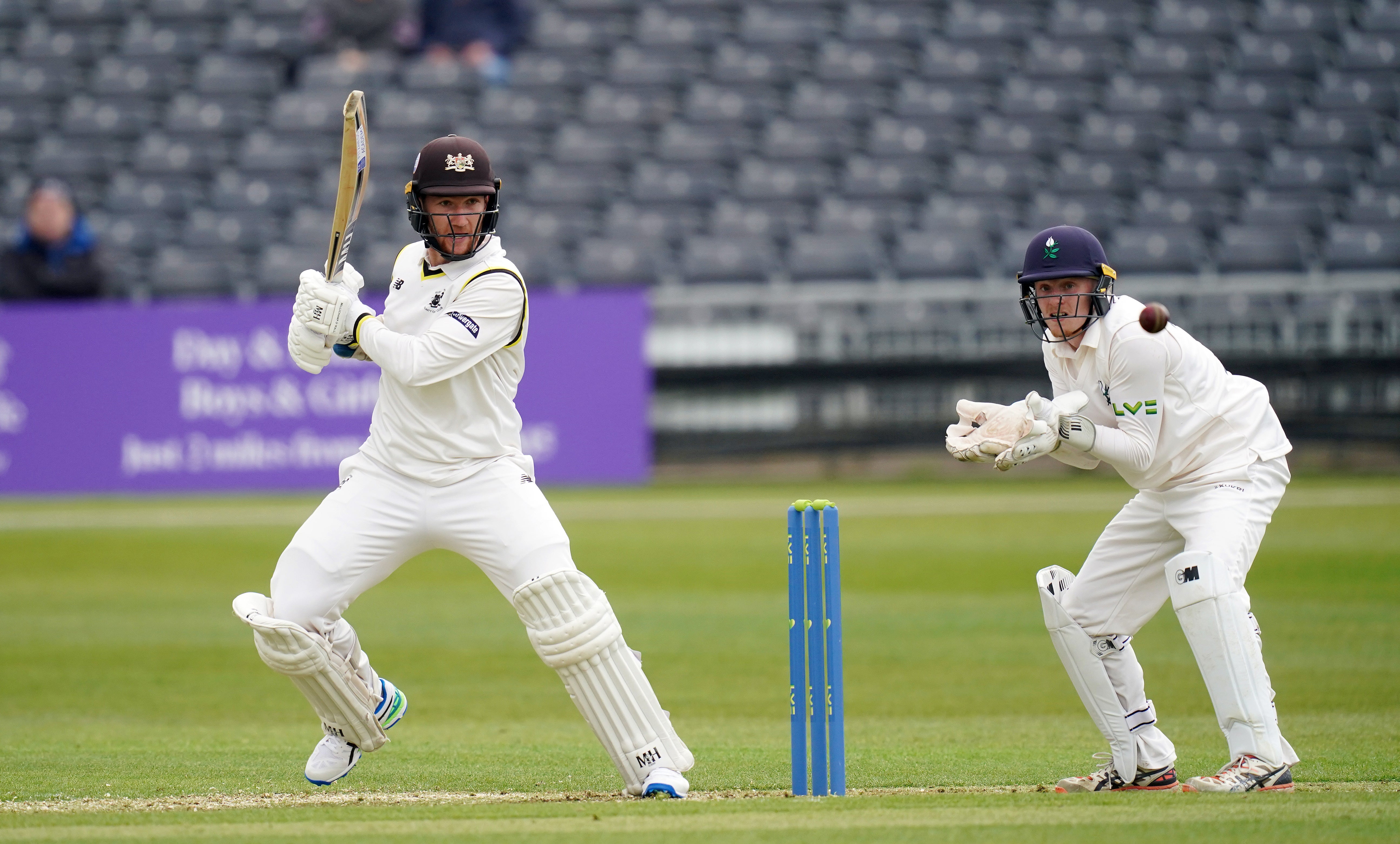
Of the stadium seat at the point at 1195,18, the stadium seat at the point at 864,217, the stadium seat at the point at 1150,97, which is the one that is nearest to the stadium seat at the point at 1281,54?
the stadium seat at the point at 1195,18

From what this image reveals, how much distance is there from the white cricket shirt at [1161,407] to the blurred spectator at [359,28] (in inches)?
700

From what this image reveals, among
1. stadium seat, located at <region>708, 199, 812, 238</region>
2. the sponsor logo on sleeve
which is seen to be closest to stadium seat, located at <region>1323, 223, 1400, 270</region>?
stadium seat, located at <region>708, 199, 812, 238</region>

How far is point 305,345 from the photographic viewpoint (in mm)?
5172

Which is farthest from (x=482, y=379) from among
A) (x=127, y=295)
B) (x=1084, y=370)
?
(x=127, y=295)

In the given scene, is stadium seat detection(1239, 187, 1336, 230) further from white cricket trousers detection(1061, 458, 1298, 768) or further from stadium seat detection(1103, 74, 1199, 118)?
white cricket trousers detection(1061, 458, 1298, 768)

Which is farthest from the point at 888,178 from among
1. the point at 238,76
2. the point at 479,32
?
the point at 238,76

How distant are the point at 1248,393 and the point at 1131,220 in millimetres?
14708

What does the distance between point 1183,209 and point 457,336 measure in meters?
16.3

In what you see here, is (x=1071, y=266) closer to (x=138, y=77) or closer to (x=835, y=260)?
(x=835, y=260)

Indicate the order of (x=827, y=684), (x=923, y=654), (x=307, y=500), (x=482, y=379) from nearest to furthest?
(x=827, y=684)
(x=482, y=379)
(x=923, y=654)
(x=307, y=500)

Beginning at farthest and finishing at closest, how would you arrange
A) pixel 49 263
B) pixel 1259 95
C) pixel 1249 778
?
1. pixel 1259 95
2. pixel 49 263
3. pixel 1249 778

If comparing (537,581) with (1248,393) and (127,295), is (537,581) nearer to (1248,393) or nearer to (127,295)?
(1248,393)

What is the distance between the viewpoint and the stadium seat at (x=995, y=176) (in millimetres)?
19750

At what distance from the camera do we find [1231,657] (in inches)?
192
